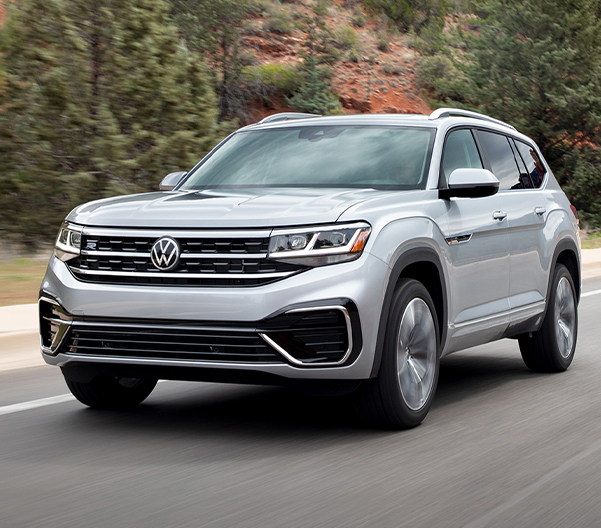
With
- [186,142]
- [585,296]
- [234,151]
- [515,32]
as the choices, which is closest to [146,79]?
[186,142]

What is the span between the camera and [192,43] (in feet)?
106

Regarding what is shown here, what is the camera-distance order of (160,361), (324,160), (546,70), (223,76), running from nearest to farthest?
(160,361) < (324,160) < (546,70) < (223,76)

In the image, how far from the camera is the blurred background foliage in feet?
59.3

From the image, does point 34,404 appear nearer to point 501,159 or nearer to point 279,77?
point 501,159

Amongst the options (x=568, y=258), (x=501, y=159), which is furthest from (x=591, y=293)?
(x=501, y=159)

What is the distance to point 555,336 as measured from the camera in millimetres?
7770

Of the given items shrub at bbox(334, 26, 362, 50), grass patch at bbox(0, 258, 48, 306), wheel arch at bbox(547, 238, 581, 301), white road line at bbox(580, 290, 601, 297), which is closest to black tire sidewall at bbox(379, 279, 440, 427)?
wheel arch at bbox(547, 238, 581, 301)

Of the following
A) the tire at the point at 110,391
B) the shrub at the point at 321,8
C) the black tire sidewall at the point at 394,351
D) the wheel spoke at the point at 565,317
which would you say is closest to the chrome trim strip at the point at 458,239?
the black tire sidewall at the point at 394,351

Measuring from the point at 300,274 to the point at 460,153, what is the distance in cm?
223

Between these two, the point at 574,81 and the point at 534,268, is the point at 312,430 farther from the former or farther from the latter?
the point at 574,81

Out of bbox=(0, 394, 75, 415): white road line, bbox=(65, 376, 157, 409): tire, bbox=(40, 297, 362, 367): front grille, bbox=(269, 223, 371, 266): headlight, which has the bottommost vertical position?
bbox=(0, 394, 75, 415): white road line

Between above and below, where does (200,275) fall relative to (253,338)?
above

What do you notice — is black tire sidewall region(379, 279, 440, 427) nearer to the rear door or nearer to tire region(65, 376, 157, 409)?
the rear door

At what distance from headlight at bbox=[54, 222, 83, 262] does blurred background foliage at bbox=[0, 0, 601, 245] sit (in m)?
12.2
